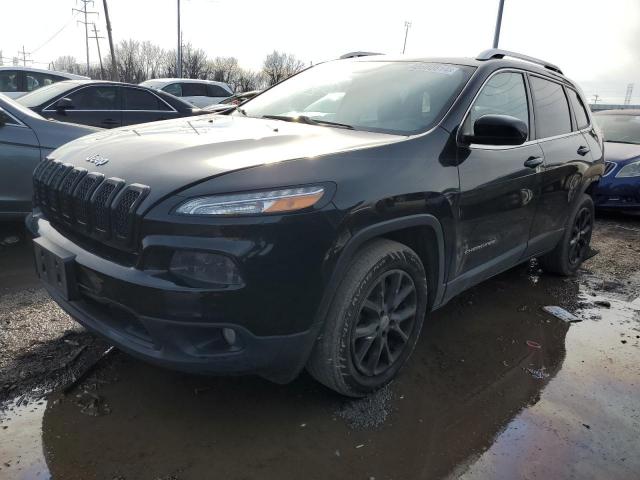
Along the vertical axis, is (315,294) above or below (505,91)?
below

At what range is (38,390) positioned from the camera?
2545 millimetres

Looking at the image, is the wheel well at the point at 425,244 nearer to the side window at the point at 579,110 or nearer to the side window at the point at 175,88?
the side window at the point at 579,110

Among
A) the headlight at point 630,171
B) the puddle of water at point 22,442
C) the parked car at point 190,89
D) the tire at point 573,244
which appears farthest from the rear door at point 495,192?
the parked car at point 190,89

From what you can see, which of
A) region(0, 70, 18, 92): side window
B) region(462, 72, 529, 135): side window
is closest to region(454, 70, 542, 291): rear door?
region(462, 72, 529, 135): side window

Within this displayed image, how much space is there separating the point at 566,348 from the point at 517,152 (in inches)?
52.2

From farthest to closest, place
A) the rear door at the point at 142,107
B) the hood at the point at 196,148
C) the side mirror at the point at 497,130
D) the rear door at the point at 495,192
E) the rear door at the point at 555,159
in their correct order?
1. the rear door at the point at 142,107
2. the rear door at the point at 555,159
3. the rear door at the point at 495,192
4. the side mirror at the point at 497,130
5. the hood at the point at 196,148

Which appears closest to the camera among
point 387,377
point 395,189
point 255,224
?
point 255,224

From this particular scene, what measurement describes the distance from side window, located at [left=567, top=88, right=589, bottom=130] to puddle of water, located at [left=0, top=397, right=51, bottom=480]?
14.5 ft

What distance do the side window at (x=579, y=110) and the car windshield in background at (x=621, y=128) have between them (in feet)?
14.1

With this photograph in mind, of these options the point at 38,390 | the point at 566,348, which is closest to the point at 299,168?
the point at 38,390

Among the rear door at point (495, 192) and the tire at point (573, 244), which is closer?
the rear door at point (495, 192)

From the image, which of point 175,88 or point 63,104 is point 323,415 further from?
point 175,88

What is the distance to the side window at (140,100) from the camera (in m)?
7.76

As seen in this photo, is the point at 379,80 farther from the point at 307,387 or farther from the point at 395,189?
the point at 307,387
